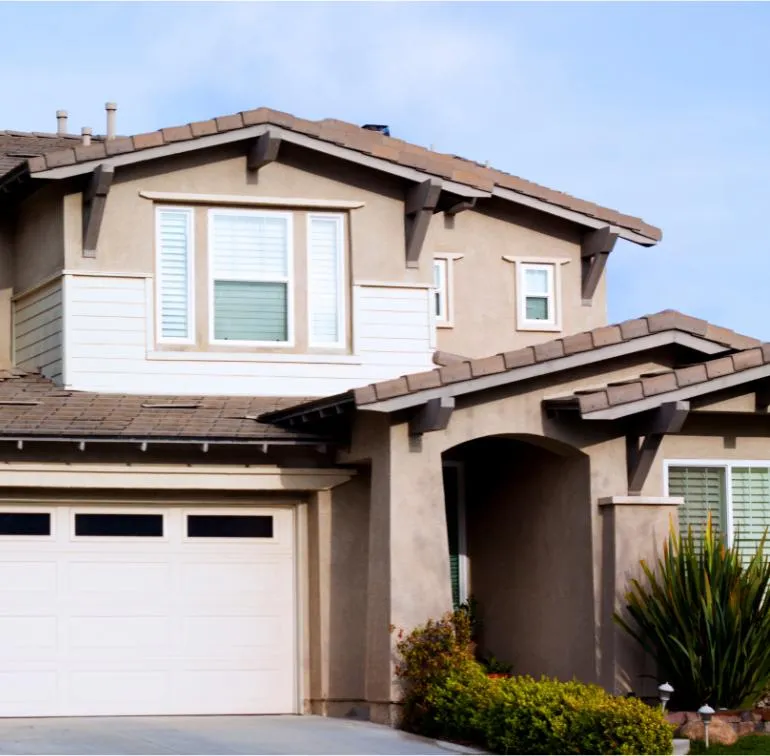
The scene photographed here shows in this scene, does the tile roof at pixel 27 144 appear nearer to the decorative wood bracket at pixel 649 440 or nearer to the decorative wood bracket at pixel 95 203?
the decorative wood bracket at pixel 95 203

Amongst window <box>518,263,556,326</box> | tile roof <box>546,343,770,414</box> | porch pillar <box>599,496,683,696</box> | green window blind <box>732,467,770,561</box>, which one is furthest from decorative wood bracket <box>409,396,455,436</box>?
window <box>518,263,556,326</box>

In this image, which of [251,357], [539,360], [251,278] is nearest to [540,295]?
[251,278]

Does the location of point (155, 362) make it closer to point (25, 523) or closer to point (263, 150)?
point (25, 523)

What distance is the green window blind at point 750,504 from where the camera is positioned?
1806 centimetres

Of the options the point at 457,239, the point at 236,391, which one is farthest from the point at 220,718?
the point at 457,239

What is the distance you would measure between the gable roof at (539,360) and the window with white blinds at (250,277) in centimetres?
177

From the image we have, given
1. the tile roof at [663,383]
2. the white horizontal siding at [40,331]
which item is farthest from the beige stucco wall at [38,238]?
the tile roof at [663,383]

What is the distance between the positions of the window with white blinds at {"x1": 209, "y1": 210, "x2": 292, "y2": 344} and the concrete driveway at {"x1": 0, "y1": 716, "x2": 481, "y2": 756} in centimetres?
467

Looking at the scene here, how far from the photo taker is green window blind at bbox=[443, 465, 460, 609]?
1981 cm

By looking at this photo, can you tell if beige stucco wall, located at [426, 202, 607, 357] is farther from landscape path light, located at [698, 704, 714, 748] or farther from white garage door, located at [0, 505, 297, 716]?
landscape path light, located at [698, 704, 714, 748]

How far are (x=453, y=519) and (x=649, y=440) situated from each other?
3.70 meters

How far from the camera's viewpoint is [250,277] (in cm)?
1917

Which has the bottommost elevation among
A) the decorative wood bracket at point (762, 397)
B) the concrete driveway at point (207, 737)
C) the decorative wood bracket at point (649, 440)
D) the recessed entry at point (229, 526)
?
the concrete driveway at point (207, 737)

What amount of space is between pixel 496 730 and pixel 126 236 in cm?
766
